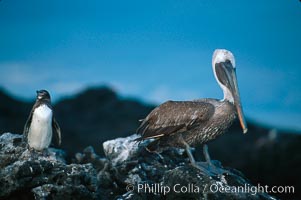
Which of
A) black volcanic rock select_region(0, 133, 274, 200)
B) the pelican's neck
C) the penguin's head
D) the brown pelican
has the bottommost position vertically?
black volcanic rock select_region(0, 133, 274, 200)

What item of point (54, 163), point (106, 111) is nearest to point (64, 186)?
point (54, 163)

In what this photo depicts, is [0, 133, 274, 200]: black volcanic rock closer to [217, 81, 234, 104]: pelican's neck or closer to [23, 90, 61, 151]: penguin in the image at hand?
[23, 90, 61, 151]: penguin

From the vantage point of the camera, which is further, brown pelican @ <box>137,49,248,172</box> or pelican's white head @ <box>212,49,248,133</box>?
pelican's white head @ <box>212,49,248,133</box>

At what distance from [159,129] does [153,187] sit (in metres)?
0.79

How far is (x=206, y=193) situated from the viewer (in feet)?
21.0

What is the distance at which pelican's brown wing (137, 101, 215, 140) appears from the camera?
6.75 metres

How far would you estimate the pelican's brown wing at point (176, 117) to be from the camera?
22.2 feet

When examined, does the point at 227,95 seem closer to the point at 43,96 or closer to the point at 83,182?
the point at 83,182

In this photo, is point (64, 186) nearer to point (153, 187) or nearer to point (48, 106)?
point (153, 187)

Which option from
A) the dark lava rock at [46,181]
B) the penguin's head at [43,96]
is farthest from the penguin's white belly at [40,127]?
the dark lava rock at [46,181]

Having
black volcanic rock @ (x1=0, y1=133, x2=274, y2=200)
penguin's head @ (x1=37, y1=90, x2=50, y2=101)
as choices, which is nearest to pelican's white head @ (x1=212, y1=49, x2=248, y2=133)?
black volcanic rock @ (x1=0, y1=133, x2=274, y2=200)

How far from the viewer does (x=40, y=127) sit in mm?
8180

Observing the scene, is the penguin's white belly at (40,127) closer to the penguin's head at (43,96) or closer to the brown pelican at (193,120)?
the penguin's head at (43,96)

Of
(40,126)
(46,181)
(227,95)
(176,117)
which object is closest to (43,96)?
(40,126)
